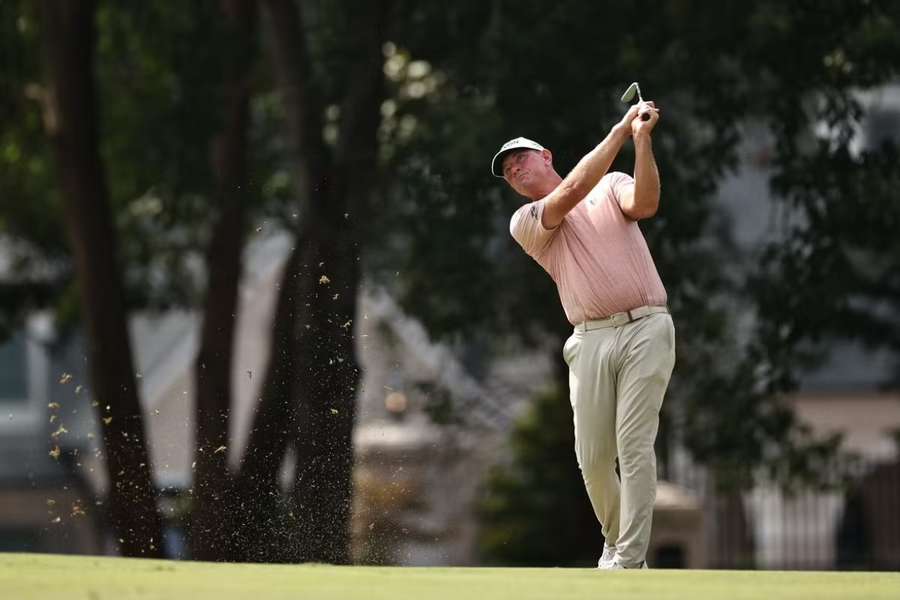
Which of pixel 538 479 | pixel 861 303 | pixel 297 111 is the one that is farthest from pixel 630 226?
pixel 861 303

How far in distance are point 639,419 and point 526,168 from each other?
3.95 ft

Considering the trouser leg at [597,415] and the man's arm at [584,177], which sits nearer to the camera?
the man's arm at [584,177]

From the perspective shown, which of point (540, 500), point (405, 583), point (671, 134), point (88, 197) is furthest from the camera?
point (540, 500)

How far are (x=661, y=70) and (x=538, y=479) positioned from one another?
23.5 feet

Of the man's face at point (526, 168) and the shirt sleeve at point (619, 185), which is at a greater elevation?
the man's face at point (526, 168)

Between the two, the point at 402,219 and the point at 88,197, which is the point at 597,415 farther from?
the point at 88,197

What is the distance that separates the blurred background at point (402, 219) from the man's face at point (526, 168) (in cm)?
436

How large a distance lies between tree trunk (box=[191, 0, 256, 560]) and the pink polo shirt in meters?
7.30

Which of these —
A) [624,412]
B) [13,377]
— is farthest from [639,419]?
[13,377]

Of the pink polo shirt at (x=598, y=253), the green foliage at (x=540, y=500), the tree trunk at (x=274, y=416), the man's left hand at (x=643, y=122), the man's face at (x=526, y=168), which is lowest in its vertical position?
the green foliage at (x=540, y=500)

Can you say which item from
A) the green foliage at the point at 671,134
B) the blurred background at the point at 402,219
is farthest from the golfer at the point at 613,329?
the green foliage at the point at 671,134

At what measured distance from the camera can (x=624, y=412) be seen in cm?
918

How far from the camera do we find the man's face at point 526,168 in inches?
371

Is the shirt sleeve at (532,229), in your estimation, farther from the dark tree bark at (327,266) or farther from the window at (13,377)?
the window at (13,377)
